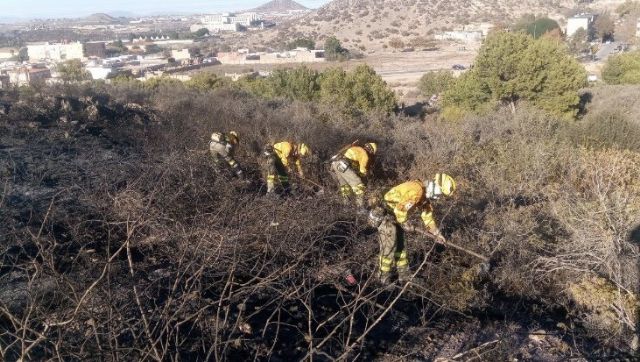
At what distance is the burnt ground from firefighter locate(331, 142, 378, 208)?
0.38 metres

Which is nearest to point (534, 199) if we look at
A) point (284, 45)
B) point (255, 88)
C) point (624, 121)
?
point (624, 121)

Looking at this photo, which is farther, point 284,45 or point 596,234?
point 284,45

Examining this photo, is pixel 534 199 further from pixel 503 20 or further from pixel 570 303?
pixel 503 20

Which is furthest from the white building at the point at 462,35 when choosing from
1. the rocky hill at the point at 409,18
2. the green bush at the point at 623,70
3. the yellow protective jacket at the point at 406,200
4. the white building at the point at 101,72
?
the yellow protective jacket at the point at 406,200

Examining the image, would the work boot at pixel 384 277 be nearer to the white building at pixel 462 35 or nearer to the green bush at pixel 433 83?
the green bush at pixel 433 83

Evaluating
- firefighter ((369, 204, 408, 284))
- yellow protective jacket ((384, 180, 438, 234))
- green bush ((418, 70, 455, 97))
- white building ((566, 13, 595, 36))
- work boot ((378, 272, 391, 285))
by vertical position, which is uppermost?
white building ((566, 13, 595, 36))

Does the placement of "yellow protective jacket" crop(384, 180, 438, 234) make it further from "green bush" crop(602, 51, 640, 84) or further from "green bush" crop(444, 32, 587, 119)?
"green bush" crop(602, 51, 640, 84)

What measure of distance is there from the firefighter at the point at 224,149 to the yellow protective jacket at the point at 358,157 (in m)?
1.87

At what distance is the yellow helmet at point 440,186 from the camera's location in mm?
5465

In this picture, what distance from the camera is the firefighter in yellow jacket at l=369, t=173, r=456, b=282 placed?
525 cm

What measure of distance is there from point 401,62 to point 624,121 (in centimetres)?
3882

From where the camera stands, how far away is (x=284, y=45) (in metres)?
68.7

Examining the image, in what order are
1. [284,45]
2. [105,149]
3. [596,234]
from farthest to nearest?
[284,45], [105,149], [596,234]

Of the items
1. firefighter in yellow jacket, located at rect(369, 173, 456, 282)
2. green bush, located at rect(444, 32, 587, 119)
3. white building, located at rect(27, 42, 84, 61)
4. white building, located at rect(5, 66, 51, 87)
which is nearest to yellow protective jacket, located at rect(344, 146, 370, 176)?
firefighter in yellow jacket, located at rect(369, 173, 456, 282)
